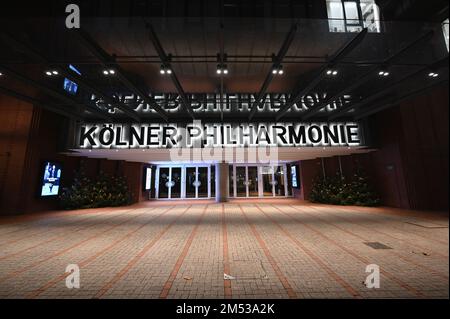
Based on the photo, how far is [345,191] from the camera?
941 cm

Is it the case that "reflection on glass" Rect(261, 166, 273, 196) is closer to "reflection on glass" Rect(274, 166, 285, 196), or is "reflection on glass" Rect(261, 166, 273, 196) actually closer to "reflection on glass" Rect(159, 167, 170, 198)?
"reflection on glass" Rect(274, 166, 285, 196)

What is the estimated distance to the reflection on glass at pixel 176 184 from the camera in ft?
48.4

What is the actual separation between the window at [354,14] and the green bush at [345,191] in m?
6.80

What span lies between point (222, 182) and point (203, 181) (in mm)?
2474

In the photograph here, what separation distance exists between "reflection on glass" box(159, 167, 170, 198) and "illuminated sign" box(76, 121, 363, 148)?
7.01 meters

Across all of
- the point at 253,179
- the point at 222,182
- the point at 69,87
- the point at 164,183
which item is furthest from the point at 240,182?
the point at 69,87

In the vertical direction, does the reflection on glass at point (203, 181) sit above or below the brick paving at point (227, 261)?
above

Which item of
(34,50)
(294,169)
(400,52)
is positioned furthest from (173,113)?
(294,169)

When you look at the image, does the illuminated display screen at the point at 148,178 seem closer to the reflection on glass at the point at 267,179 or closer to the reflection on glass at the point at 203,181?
the reflection on glass at the point at 203,181

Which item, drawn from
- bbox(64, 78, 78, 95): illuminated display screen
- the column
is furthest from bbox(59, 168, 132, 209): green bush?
the column

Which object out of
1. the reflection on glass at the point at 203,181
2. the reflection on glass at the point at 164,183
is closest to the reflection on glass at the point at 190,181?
the reflection on glass at the point at 203,181

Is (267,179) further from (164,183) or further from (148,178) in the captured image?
(148,178)

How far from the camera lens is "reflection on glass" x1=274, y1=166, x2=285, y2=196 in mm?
14898
